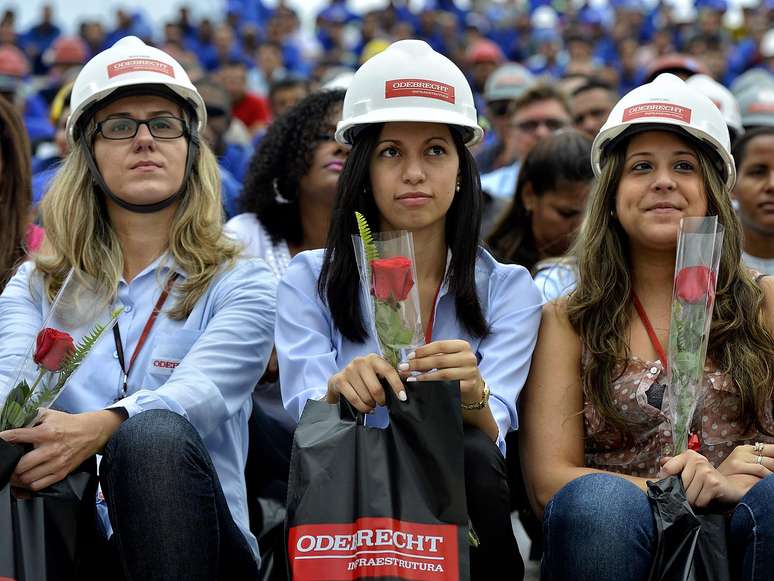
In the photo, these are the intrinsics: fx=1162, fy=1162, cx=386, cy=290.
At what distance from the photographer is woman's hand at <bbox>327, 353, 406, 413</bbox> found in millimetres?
3131

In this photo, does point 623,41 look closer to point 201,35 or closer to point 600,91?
point 201,35

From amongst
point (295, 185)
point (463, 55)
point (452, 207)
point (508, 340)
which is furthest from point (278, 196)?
point (463, 55)

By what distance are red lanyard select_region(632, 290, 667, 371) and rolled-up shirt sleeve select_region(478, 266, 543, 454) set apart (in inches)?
13.1

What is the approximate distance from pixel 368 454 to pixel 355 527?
190mm

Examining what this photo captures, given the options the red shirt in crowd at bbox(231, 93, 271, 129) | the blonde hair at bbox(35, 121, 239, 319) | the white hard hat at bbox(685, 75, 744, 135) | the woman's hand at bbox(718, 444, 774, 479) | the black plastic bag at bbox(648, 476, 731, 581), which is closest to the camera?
the black plastic bag at bbox(648, 476, 731, 581)

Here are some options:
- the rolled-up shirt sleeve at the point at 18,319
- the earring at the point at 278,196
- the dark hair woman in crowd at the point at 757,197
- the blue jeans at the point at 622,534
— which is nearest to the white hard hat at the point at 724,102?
the dark hair woman in crowd at the point at 757,197

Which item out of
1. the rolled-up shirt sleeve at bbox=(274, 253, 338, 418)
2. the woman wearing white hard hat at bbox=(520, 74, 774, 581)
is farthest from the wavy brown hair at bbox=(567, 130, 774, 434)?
the rolled-up shirt sleeve at bbox=(274, 253, 338, 418)

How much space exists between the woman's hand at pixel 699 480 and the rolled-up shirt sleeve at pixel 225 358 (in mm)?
1394

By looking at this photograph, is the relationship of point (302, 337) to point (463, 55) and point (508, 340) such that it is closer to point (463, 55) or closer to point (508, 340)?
point (508, 340)

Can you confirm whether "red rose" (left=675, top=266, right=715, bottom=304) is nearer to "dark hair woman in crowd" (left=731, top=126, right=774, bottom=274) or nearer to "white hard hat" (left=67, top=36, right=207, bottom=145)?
"white hard hat" (left=67, top=36, right=207, bottom=145)

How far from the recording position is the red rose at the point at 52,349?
3.39 metres

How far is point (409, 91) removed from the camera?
3768 mm

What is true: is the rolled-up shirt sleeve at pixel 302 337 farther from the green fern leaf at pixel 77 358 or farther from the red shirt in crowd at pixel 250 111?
the red shirt in crowd at pixel 250 111

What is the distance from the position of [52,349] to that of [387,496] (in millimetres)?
1114
